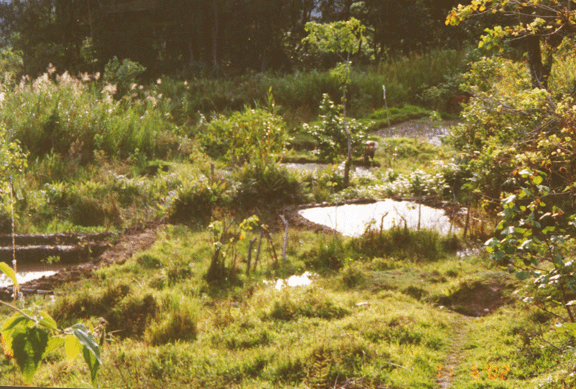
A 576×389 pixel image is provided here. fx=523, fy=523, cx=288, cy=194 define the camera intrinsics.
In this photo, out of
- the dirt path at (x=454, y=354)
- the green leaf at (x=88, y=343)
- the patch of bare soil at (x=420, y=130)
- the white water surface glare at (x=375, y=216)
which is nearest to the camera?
the green leaf at (x=88, y=343)

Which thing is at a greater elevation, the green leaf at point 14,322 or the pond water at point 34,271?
the green leaf at point 14,322

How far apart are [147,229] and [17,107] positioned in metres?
2.91

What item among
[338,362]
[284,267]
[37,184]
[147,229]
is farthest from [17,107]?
[338,362]

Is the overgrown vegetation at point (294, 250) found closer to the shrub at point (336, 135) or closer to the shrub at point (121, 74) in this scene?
the shrub at point (336, 135)

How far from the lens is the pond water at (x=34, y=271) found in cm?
486

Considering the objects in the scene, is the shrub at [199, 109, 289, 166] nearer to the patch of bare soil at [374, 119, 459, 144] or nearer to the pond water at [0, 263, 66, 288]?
the pond water at [0, 263, 66, 288]

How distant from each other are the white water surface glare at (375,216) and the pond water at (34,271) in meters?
2.83

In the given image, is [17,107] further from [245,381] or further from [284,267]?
[245,381]

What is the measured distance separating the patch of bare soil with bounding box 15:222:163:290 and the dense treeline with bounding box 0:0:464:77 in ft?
14.5

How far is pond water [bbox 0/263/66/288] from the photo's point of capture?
4859mm

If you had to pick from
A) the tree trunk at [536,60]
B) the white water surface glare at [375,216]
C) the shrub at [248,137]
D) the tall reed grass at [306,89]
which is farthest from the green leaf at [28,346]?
the tall reed grass at [306,89]

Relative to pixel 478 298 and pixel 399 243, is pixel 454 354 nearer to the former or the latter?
pixel 478 298

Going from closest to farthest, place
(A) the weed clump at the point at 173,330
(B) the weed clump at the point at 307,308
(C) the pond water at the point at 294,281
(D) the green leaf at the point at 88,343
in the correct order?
(D) the green leaf at the point at 88,343
(A) the weed clump at the point at 173,330
(B) the weed clump at the point at 307,308
(C) the pond water at the point at 294,281

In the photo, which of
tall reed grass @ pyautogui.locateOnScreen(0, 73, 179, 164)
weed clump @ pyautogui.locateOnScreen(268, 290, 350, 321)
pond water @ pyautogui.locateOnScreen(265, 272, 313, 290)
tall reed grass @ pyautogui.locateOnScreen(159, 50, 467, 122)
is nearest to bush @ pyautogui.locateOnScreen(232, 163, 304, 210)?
pond water @ pyautogui.locateOnScreen(265, 272, 313, 290)
